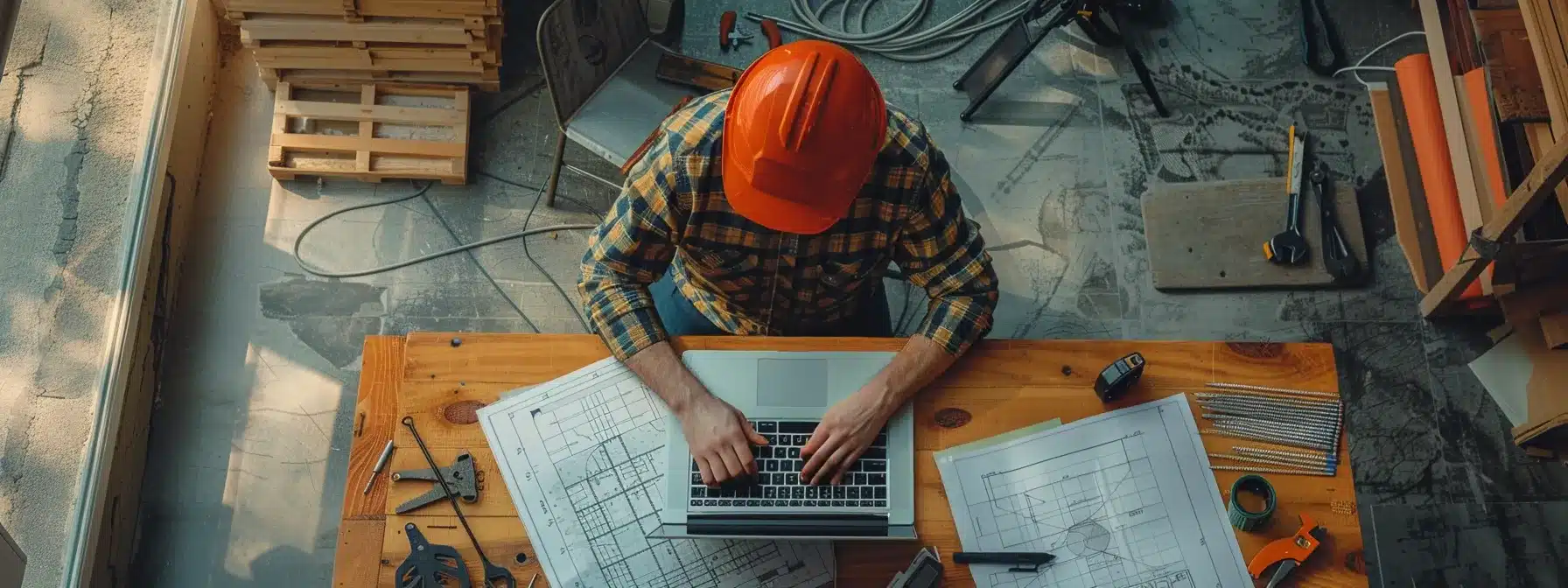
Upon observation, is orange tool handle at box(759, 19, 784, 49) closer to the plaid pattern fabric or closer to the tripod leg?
the tripod leg

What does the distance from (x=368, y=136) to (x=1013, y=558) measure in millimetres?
2919

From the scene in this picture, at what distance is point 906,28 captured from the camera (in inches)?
180

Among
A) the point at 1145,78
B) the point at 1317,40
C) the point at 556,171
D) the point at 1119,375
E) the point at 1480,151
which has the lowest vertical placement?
the point at 1119,375

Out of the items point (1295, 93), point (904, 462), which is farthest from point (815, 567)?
point (1295, 93)

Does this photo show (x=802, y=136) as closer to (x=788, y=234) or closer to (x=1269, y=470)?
(x=788, y=234)

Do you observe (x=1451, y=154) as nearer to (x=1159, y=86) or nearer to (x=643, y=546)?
(x=1159, y=86)

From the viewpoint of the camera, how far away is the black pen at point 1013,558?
2445mm

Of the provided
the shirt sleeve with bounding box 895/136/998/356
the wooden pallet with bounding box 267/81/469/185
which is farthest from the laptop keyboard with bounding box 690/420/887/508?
the wooden pallet with bounding box 267/81/469/185

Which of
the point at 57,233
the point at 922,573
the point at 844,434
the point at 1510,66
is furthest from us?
the point at 1510,66

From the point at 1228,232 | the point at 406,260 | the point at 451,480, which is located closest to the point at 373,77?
the point at 406,260

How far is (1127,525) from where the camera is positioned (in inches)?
98.1

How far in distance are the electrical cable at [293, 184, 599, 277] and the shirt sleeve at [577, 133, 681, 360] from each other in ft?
4.65

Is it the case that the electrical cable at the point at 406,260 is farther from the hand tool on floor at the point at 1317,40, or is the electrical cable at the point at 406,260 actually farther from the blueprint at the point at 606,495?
the hand tool on floor at the point at 1317,40

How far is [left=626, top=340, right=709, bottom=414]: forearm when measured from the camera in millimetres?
2547
